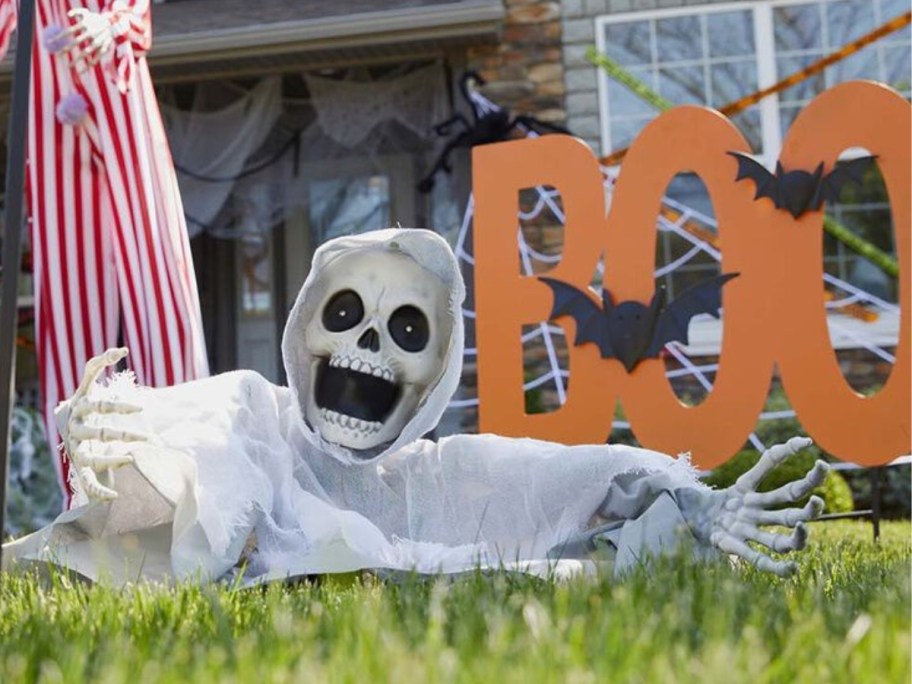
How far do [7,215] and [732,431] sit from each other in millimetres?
2886

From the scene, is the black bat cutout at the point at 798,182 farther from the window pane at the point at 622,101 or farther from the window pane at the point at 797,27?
the window pane at the point at 797,27

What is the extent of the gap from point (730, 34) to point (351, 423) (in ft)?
20.1

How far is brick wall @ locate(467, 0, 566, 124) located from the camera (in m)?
7.91

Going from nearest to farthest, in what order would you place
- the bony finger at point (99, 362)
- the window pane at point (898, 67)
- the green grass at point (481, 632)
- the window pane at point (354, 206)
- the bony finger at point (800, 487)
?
the green grass at point (481, 632)
the bony finger at point (800, 487)
the bony finger at point (99, 362)
the window pane at point (898, 67)
the window pane at point (354, 206)

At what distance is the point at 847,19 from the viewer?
777 centimetres

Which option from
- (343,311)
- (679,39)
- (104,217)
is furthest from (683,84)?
(343,311)

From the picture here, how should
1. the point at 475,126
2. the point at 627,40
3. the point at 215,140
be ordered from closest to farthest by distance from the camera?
1. the point at 475,126
2. the point at 627,40
3. the point at 215,140

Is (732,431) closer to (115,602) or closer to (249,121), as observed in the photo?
(115,602)

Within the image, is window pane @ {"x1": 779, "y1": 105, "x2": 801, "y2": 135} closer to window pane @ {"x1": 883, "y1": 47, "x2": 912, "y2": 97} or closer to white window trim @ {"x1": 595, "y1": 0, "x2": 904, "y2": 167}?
white window trim @ {"x1": 595, "y1": 0, "x2": 904, "y2": 167}

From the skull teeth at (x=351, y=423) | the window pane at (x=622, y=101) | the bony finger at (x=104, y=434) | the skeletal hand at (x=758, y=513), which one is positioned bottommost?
the skeletal hand at (x=758, y=513)

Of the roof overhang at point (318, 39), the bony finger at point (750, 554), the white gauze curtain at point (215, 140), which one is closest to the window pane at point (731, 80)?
the roof overhang at point (318, 39)

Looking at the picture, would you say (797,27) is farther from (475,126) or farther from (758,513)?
(758,513)

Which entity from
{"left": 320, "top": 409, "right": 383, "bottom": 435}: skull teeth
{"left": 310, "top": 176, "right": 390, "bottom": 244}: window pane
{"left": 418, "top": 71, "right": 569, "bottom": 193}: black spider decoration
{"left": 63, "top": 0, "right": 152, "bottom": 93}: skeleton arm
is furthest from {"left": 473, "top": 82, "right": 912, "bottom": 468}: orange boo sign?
{"left": 310, "top": 176, "right": 390, "bottom": 244}: window pane

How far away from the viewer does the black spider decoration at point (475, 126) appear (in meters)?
7.55
